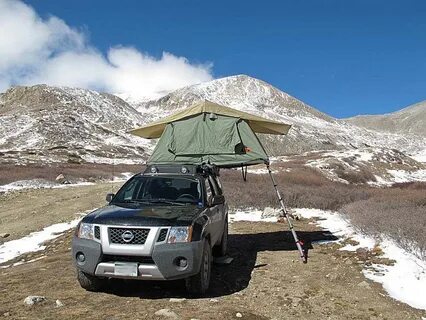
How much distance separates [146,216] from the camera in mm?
7406

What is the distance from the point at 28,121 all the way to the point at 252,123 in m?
149

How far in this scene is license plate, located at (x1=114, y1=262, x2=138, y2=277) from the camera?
7.05 metres

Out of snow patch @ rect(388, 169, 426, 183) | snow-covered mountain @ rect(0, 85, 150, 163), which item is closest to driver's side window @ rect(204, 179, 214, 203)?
snow patch @ rect(388, 169, 426, 183)

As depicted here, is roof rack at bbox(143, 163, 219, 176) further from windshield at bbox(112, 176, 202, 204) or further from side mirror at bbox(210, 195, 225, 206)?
side mirror at bbox(210, 195, 225, 206)

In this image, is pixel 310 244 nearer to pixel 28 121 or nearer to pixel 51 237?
pixel 51 237

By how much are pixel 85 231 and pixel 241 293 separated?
9.32ft

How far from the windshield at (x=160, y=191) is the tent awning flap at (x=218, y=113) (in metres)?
2.83

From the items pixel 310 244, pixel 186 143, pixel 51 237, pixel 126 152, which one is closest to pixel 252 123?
pixel 186 143

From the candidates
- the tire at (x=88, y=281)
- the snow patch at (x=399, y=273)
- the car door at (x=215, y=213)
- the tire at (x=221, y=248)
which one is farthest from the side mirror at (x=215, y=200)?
the snow patch at (x=399, y=273)

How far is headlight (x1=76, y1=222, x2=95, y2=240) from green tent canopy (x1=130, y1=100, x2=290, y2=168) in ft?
13.9

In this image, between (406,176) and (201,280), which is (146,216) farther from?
(406,176)

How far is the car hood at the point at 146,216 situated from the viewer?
23.8 ft

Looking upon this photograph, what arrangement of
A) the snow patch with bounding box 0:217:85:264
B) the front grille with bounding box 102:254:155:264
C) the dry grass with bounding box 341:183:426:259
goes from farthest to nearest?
the snow patch with bounding box 0:217:85:264
the dry grass with bounding box 341:183:426:259
the front grille with bounding box 102:254:155:264

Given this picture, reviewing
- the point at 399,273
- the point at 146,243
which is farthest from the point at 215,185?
the point at 399,273
